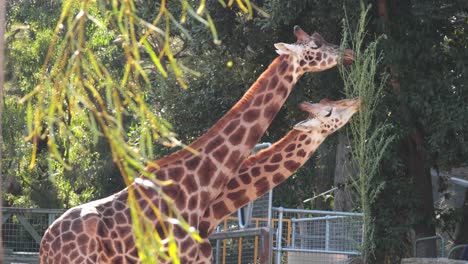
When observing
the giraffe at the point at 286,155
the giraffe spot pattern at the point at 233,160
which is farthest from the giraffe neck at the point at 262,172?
the giraffe spot pattern at the point at 233,160

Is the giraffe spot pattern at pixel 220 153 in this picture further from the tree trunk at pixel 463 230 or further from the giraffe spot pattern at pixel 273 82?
the tree trunk at pixel 463 230

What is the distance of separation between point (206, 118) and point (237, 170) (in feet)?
29.8

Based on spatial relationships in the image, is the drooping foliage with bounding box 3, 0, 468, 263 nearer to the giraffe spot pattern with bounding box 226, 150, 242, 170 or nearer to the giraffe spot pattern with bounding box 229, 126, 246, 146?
the giraffe spot pattern with bounding box 229, 126, 246, 146

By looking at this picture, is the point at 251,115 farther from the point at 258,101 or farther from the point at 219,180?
the point at 219,180

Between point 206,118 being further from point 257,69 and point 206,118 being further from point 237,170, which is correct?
point 237,170

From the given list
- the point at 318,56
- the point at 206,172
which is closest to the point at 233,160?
the point at 206,172

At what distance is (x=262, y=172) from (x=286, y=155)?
10.9 inches

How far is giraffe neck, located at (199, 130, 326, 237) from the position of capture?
8.36 metres

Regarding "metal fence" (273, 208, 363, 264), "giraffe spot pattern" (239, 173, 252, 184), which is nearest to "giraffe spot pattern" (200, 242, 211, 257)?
"giraffe spot pattern" (239, 173, 252, 184)

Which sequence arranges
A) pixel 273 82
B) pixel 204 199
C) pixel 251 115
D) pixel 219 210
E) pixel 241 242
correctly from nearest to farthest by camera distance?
pixel 204 199
pixel 219 210
pixel 251 115
pixel 273 82
pixel 241 242

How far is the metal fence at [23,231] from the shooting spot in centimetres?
1297

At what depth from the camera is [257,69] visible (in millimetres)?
16016

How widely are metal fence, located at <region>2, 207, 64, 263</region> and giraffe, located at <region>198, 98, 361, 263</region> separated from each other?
4807mm

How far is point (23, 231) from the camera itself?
46.8ft
